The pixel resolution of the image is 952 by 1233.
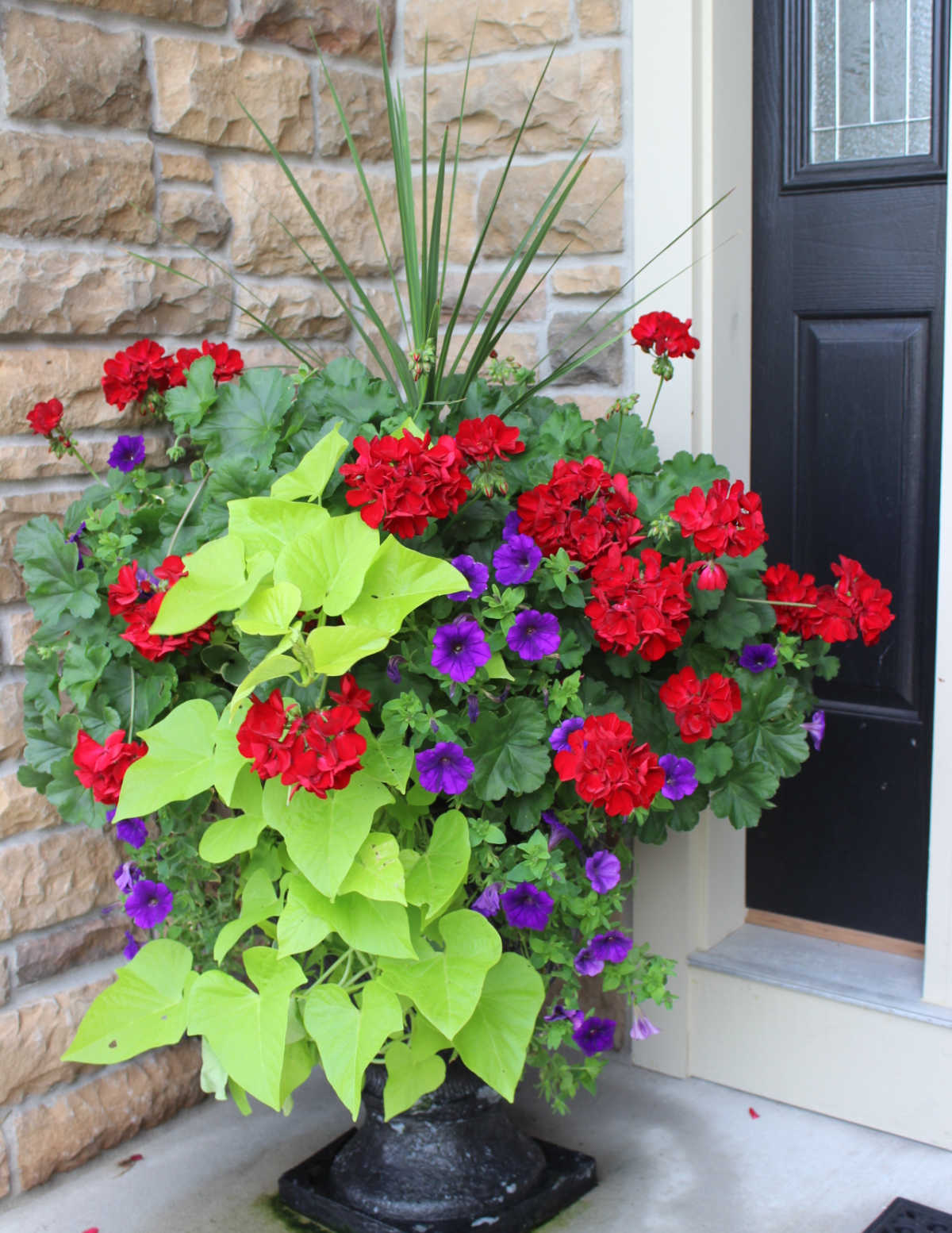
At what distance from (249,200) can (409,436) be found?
843 millimetres

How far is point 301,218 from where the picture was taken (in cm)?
218

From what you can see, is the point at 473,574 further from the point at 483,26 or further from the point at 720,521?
the point at 483,26

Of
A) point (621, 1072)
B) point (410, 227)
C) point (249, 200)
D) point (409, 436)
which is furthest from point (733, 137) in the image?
point (621, 1072)

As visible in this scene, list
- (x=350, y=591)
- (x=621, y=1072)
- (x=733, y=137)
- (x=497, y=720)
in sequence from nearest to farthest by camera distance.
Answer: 1. (x=350, y=591)
2. (x=497, y=720)
3. (x=733, y=137)
4. (x=621, y=1072)

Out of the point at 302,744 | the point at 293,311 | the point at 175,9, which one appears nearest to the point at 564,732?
the point at 302,744

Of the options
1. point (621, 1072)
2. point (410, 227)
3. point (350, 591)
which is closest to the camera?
point (350, 591)

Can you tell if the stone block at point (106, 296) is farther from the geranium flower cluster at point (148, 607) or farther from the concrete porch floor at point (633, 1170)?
the concrete porch floor at point (633, 1170)

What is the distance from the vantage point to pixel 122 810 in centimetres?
142

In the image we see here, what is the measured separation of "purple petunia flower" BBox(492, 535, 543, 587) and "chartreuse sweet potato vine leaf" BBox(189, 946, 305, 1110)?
0.53 meters

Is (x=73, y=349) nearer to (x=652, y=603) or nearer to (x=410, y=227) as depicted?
(x=410, y=227)

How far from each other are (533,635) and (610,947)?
424 mm

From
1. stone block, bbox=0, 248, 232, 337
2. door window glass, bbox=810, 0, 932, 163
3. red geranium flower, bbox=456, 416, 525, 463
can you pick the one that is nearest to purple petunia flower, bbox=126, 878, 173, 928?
red geranium flower, bbox=456, 416, 525, 463

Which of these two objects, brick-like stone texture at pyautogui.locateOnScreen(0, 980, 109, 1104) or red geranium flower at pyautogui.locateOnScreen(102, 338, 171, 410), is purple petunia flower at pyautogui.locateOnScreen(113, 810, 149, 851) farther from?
red geranium flower at pyautogui.locateOnScreen(102, 338, 171, 410)

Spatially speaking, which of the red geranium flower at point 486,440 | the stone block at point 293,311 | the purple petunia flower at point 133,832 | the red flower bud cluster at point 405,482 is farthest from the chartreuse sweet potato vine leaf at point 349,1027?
the stone block at point 293,311
